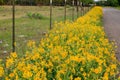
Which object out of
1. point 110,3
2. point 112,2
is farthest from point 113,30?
point 110,3

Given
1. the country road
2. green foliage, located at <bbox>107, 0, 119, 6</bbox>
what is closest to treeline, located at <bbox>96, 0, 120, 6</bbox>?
green foliage, located at <bbox>107, 0, 119, 6</bbox>

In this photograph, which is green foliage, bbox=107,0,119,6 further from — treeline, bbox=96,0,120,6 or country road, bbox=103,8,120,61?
country road, bbox=103,8,120,61

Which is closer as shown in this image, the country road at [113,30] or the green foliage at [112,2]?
the country road at [113,30]

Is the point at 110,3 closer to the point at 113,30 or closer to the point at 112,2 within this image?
the point at 112,2

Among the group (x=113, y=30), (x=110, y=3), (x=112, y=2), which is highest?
(x=112, y=2)

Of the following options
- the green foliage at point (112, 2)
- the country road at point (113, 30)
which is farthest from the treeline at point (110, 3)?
the country road at point (113, 30)

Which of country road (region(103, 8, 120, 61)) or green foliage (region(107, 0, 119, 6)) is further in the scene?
green foliage (region(107, 0, 119, 6))

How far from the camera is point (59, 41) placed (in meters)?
7.41

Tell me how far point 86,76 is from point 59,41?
2.83m

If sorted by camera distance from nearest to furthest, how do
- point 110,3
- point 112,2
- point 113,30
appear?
point 113,30 → point 112,2 → point 110,3

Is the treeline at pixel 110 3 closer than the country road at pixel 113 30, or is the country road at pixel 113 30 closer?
the country road at pixel 113 30

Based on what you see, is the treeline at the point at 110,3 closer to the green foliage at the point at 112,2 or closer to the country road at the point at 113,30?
the green foliage at the point at 112,2

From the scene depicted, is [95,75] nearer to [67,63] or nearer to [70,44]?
[67,63]

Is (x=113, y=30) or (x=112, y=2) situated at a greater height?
(x=112, y=2)
